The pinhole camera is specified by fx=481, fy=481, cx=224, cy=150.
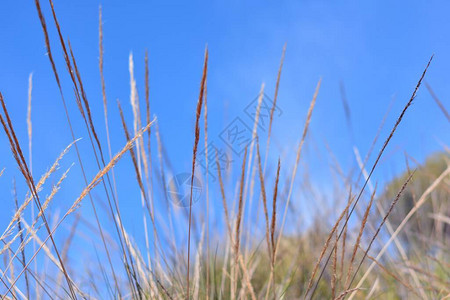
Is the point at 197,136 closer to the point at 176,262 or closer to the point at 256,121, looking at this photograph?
the point at 256,121

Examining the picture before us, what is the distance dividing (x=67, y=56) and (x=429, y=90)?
70 centimetres

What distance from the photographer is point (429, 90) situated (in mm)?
972

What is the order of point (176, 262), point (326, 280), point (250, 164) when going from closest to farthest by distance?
point (250, 164) → point (176, 262) → point (326, 280)

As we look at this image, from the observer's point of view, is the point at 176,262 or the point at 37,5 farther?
A: the point at 176,262

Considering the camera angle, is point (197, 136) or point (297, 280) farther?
point (297, 280)

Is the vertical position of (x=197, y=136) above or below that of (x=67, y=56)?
below

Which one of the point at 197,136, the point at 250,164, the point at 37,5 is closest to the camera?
the point at 197,136

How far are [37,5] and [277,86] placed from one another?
50 centimetres

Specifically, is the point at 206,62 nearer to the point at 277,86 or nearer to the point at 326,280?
the point at 277,86

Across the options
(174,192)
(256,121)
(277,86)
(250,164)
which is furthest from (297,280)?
(277,86)

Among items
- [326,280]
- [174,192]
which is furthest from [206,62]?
[326,280]

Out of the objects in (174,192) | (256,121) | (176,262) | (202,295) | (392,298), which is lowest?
(392,298)

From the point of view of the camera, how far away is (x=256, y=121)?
1.17 metres

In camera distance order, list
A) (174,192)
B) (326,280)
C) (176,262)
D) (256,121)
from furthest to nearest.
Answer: (326,280) < (174,192) < (176,262) < (256,121)
